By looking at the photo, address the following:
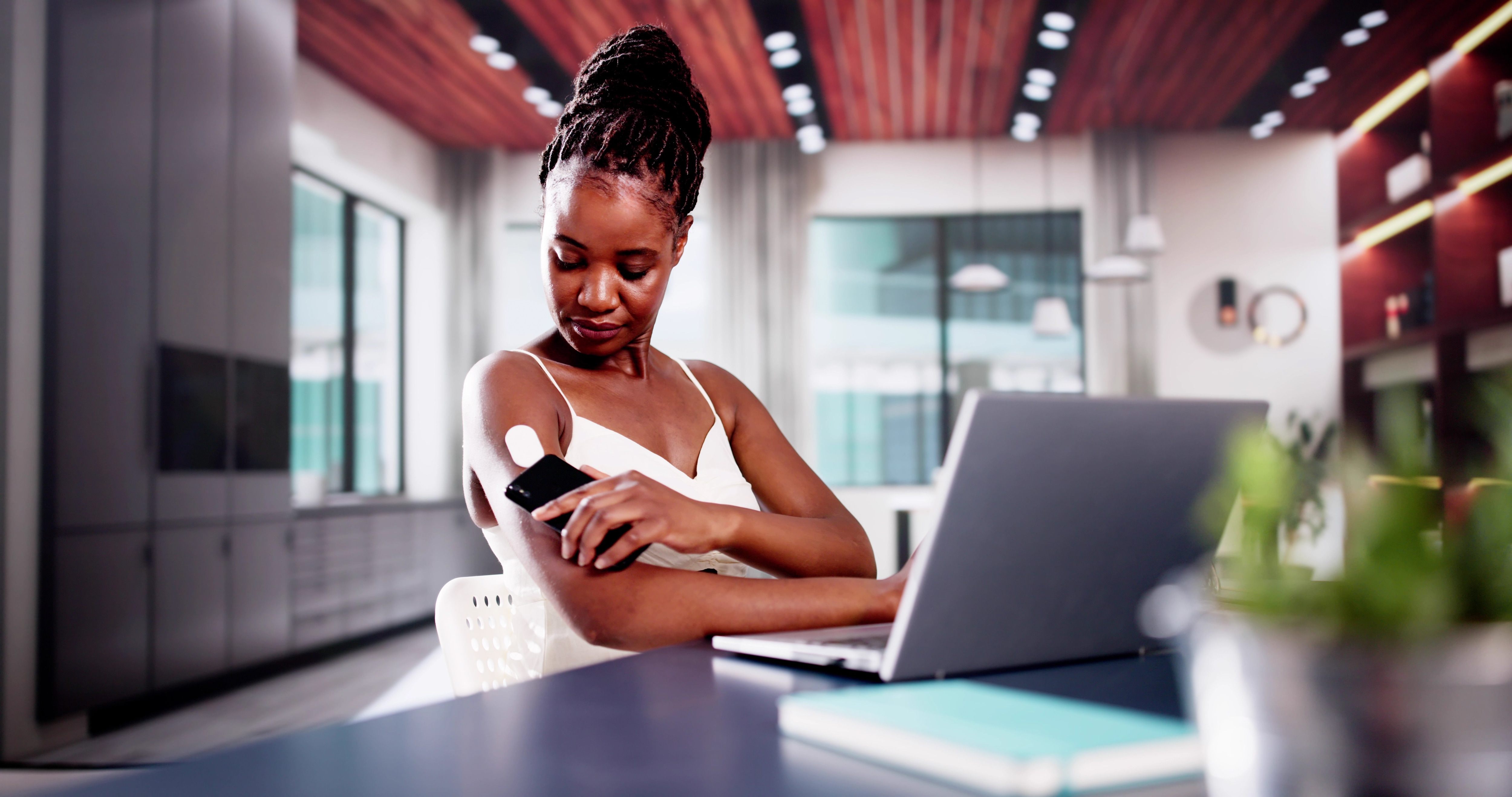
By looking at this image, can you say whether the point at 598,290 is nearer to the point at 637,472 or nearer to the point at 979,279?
the point at 637,472

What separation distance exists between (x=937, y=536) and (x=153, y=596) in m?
3.99

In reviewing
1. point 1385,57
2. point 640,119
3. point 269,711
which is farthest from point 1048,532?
point 1385,57

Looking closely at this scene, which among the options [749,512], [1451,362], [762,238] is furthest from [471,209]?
[749,512]

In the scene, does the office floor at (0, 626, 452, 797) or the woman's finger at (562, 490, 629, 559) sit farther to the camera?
the office floor at (0, 626, 452, 797)

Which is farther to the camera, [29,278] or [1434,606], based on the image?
[29,278]

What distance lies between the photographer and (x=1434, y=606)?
367 mm

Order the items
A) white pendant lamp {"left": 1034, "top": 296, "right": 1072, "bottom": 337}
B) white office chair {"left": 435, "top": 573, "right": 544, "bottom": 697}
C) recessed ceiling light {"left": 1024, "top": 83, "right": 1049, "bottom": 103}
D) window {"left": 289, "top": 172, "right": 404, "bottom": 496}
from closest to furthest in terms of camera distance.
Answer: white office chair {"left": 435, "top": 573, "right": 544, "bottom": 697} < window {"left": 289, "top": 172, "right": 404, "bottom": 496} < recessed ceiling light {"left": 1024, "top": 83, "right": 1049, "bottom": 103} < white pendant lamp {"left": 1034, "top": 296, "right": 1072, "bottom": 337}

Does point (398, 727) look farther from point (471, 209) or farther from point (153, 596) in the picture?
point (471, 209)

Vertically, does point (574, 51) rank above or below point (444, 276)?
above

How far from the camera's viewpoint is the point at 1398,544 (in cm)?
36

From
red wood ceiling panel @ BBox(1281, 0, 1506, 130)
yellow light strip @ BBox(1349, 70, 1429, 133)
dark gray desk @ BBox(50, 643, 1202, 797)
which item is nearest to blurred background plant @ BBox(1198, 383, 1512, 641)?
dark gray desk @ BBox(50, 643, 1202, 797)

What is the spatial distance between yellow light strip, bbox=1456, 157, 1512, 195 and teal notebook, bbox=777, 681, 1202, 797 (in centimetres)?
520

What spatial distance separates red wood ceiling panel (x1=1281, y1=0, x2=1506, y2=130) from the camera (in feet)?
17.2

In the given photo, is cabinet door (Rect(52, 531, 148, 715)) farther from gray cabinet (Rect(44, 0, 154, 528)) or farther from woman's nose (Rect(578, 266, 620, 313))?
woman's nose (Rect(578, 266, 620, 313))
